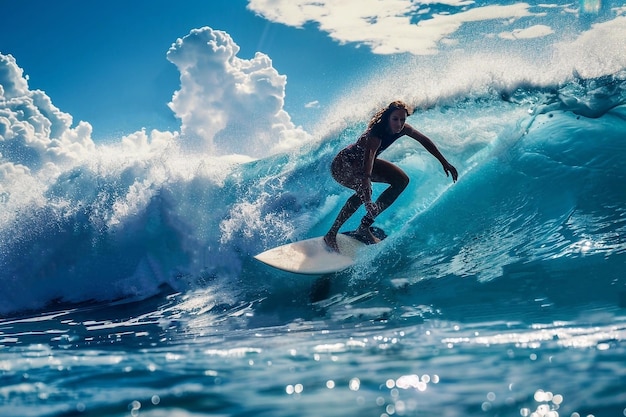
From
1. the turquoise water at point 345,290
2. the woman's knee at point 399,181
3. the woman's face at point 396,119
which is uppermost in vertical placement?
the woman's face at point 396,119

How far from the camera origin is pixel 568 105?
8.25 m

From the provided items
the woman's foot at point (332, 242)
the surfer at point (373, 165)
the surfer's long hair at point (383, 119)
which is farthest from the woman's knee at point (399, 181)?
the woman's foot at point (332, 242)

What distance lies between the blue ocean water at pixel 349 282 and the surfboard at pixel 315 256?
6.1 inches

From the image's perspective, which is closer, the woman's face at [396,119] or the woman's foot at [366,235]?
the woman's face at [396,119]

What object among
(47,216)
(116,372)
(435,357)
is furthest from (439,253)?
(47,216)

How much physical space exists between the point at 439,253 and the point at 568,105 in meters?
4.28

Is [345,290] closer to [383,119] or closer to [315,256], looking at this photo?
[315,256]

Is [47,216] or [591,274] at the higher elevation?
[47,216]

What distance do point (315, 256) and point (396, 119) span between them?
190 centimetres

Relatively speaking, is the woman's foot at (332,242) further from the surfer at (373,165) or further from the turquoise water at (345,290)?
the turquoise water at (345,290)

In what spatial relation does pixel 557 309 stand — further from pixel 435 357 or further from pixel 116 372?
pixel 116 372

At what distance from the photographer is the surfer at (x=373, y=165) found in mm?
5340

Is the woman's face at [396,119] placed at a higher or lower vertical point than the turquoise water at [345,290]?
higher

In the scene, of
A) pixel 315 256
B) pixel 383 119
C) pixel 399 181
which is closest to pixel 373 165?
pixel 399 181
